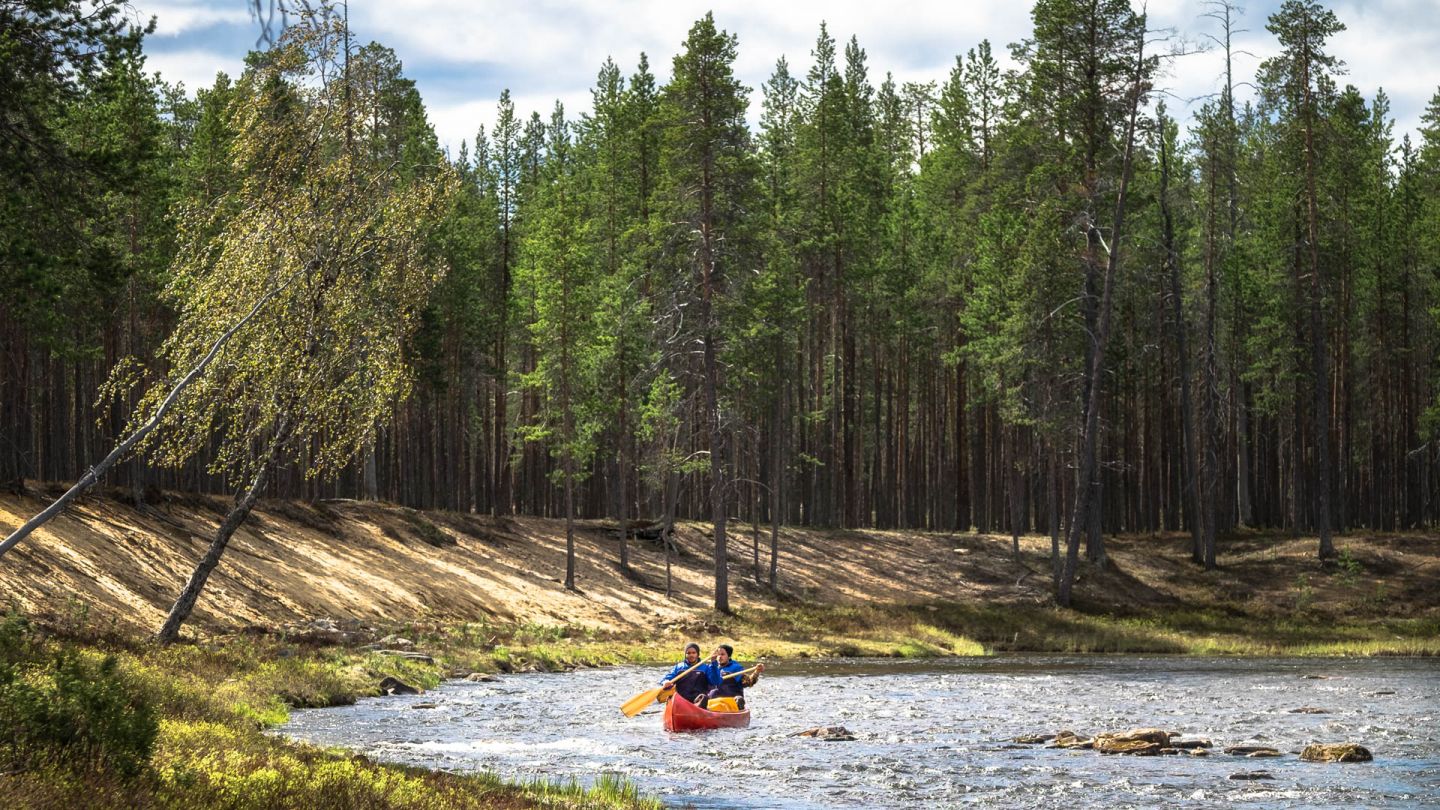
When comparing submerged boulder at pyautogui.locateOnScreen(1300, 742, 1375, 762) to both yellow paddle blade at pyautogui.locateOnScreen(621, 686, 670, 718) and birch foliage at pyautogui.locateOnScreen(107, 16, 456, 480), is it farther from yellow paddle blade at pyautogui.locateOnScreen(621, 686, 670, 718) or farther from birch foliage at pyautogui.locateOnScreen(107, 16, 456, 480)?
birch foliage at pyautogui.locateOnScreen(107, 16, 456, 480)

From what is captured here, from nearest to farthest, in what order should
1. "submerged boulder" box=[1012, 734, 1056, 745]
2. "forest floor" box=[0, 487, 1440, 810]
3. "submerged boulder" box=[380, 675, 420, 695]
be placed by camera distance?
"forest floor" box=[0, 487, 1440, 810], "submerged boulder" box=[1012, 734, 1056, 745], "submerged boulder" box=[380, 675, 420, 695]

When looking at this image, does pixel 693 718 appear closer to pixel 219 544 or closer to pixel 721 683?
pixel 721 683

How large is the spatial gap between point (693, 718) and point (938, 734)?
13.5ft

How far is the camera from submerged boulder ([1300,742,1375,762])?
19391mm

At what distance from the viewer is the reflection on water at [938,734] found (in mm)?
16812

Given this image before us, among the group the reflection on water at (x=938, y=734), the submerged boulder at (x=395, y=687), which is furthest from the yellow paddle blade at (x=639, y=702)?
the submerged boulder at (x=395, y=687)

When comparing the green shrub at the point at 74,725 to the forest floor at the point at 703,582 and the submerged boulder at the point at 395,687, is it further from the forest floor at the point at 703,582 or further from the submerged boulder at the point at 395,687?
the forest floor at the point at 703,582

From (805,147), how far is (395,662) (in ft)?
115

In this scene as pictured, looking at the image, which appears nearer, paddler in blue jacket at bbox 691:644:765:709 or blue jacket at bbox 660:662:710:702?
paddler in blue jacket at bbox 691:644:765:709

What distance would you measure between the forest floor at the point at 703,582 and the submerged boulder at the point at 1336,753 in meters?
20.9

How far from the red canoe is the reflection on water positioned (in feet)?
1.15

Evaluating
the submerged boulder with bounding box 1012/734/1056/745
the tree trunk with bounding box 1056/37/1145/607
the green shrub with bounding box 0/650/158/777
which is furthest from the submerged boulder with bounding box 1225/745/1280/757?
the tree trunk with bounding box 1056/37/1145/607

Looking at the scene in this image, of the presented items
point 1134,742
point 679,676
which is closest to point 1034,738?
point 1134,742

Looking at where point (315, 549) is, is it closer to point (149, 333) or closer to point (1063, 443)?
point (149, 333)
